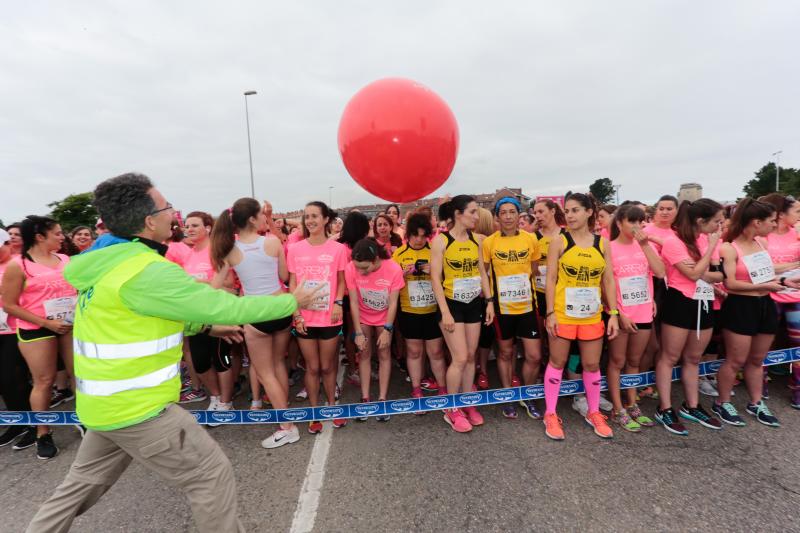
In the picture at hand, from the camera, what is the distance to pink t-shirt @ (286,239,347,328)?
3256 millimetres

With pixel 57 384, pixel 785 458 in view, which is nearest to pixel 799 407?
pixel 785 458

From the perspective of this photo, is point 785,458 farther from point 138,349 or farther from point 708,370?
point 138,349

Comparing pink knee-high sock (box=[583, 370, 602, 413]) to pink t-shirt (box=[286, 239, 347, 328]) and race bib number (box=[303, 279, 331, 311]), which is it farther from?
race bib number (box=[303, 279, 331, 311])

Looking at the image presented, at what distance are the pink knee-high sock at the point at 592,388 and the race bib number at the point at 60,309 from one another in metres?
4.71

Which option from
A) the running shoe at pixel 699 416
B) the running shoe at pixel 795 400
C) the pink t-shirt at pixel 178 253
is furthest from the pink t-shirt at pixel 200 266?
the running shoe at pixel 795 400

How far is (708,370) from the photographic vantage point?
3748mm

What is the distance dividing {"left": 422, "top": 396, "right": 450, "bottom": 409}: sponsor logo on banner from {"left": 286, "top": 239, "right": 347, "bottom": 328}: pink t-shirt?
42.8 inches

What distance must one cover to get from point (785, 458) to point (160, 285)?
4.33 m

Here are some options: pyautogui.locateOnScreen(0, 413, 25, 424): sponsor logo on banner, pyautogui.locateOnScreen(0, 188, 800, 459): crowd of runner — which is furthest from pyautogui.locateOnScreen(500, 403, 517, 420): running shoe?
pyautogui.locateOnScreen(0, 413, 25, 424): sponsor logo on banner

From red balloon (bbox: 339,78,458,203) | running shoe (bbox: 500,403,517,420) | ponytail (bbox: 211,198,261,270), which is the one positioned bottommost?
running shoe (bbox: 500,403,517,420)

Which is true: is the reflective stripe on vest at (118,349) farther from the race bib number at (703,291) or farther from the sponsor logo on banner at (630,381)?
the race bib number at (703,291)

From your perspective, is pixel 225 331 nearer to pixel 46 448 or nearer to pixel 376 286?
pixel 376 286

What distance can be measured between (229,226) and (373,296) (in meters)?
1.43

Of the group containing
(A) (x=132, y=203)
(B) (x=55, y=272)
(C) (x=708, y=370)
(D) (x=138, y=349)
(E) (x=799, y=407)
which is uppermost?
(A) (x=132, y=203)
